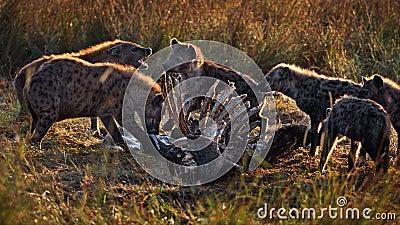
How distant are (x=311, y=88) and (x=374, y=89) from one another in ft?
2.42

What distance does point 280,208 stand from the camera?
4434 mm

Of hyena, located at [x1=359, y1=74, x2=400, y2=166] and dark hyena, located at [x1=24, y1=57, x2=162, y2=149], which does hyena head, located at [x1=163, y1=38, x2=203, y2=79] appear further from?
hyena, located at [x1=359, y1=74, x2=400, y2=166]

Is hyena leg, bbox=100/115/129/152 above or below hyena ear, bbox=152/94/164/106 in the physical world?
below

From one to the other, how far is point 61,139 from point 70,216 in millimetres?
2311

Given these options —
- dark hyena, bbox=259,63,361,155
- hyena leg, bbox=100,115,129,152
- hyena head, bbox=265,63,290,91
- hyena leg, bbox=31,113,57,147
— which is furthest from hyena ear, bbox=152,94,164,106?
hyena head, bbox=265,63,290,91

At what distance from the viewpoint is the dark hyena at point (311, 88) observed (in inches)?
265

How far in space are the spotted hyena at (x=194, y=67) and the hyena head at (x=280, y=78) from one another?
0.75 ft

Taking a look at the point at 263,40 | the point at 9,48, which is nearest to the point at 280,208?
the point at 263,40

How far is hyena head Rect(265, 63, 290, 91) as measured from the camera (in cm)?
720

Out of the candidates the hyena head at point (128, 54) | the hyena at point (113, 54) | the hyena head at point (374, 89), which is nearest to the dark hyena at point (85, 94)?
the hyena at point (113, 54)

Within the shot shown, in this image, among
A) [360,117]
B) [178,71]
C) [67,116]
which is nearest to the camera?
[360,117]

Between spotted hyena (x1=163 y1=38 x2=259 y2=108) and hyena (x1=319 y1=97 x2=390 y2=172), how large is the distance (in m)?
1.59

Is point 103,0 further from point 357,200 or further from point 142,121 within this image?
point 357,200

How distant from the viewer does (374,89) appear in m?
6.43
